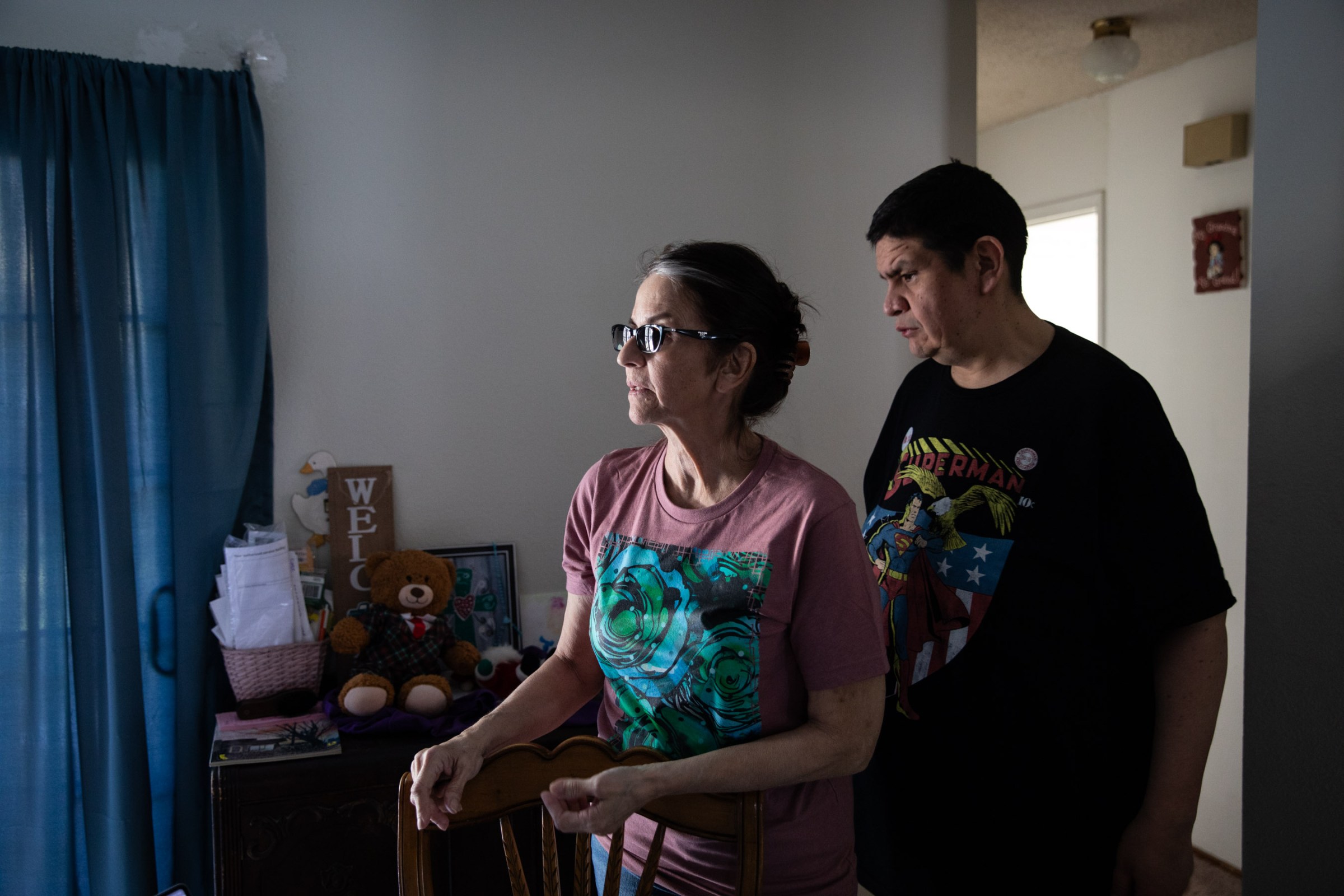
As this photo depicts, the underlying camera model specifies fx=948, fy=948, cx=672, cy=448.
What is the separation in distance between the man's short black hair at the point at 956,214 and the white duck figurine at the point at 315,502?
1573mm

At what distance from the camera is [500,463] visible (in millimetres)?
2541

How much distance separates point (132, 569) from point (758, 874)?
1.64m

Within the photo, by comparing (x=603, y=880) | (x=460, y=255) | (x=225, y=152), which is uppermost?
(x=225, y=152)

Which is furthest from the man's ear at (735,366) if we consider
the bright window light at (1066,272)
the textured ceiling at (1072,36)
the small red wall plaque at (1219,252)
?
the bright window light at (1066,272)

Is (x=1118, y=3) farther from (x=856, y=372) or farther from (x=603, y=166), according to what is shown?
(x=603, y=166)

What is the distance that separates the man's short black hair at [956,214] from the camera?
4.43 feet

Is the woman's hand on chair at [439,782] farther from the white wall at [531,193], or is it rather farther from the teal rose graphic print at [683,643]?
the white wall at [531,193]

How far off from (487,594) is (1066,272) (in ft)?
10.1

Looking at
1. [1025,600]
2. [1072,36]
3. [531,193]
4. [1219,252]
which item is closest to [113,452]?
[531,193]

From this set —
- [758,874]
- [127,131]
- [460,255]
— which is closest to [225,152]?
[127,131]

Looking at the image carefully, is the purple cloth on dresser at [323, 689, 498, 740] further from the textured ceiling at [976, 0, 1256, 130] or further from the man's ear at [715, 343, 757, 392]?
the textured ceiling at [976, 0, 1256, 130]

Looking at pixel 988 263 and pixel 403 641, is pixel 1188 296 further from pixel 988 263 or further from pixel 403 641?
pixel 403 641

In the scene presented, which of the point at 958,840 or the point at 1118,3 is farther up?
the point at 1118,3

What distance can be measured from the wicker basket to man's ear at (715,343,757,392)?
1310mm
